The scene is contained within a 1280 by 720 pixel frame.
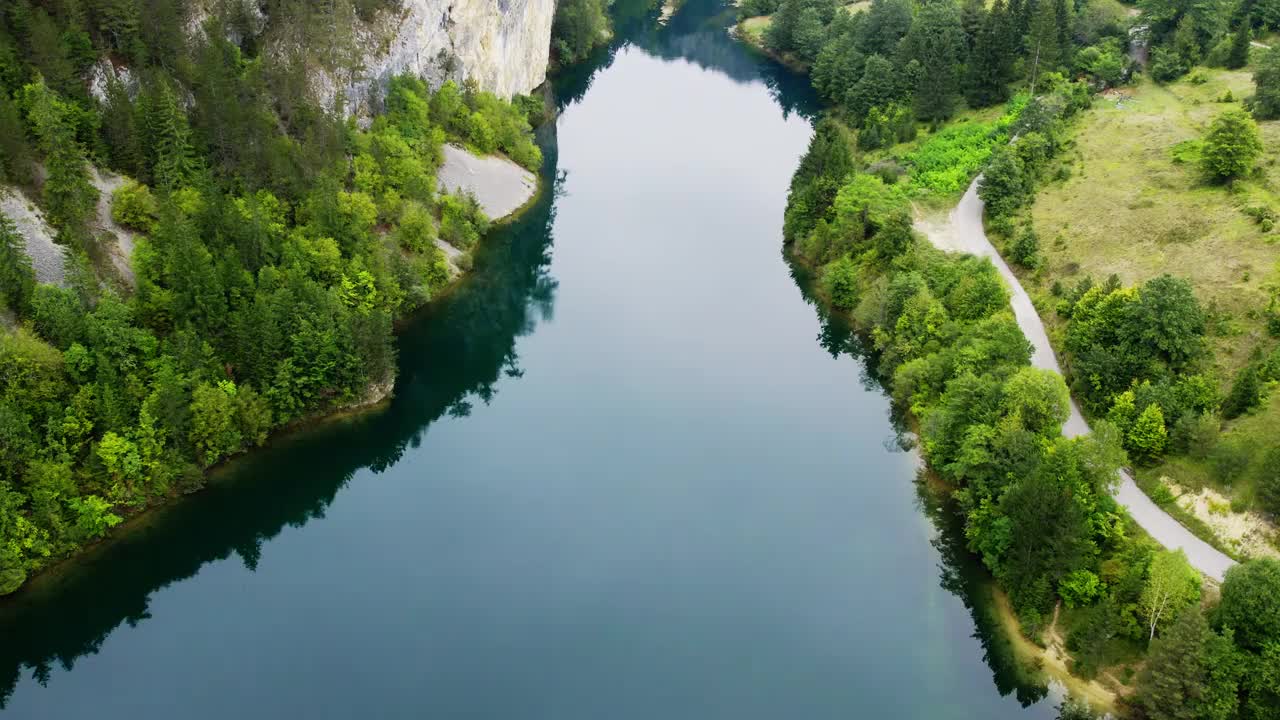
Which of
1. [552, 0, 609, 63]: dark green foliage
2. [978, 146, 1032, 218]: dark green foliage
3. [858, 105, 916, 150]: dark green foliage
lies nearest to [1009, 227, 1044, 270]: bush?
[978, 146, 1032, 218]: dark green foliage

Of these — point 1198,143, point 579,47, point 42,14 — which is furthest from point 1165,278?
point 579,47

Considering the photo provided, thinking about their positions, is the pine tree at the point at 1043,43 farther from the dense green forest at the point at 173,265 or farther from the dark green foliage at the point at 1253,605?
the dark green foliage at the point at 1253,605

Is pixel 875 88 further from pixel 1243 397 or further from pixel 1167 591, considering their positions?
pixel 1167 591

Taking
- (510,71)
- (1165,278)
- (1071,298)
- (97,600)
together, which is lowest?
→ (97,600)

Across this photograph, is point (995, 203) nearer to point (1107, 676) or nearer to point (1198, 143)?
point (1198, 143)

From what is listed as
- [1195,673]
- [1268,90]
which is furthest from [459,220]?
[1268,90]

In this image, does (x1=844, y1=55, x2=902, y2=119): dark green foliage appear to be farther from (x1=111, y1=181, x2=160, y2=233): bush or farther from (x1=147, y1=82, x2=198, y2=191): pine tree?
(x1=111, y1=181, x2=160, y2=233): bush
